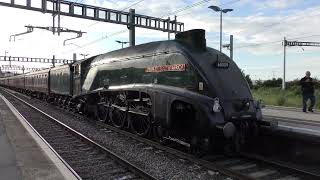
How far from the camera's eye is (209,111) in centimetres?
1011

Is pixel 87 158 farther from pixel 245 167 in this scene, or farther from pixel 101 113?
pixel 101 113

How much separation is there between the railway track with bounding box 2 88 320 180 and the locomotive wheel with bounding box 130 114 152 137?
4.68ft

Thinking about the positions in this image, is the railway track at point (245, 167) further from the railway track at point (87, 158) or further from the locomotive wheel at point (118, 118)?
the locomotive wheel at point (118, 118)

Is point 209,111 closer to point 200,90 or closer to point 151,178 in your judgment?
point 200,90

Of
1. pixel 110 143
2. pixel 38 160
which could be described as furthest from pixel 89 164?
pixel 110 143

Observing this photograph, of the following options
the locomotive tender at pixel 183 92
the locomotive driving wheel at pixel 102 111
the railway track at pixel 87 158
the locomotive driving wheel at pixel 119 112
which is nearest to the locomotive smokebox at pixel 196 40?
the locomotive tender at pixel 183 92

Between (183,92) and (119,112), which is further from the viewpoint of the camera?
(119,112)

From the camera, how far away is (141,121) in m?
14.2

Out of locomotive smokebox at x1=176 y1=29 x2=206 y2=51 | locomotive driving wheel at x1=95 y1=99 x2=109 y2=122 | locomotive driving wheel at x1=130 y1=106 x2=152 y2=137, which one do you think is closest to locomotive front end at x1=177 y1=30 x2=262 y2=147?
locomotive smokebox at x1=176 y1=29 x2=206 y2=51

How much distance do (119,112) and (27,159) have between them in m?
5.86

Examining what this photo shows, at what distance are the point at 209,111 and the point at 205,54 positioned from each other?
1.75 metres

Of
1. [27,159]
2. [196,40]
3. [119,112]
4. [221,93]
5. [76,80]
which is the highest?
[196,40]

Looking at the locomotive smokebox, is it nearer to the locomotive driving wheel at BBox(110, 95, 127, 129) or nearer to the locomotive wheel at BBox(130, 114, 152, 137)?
the locomotive wheel at BBox(130, 114, 152, 137)

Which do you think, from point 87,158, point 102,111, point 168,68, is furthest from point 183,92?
point 102,111
